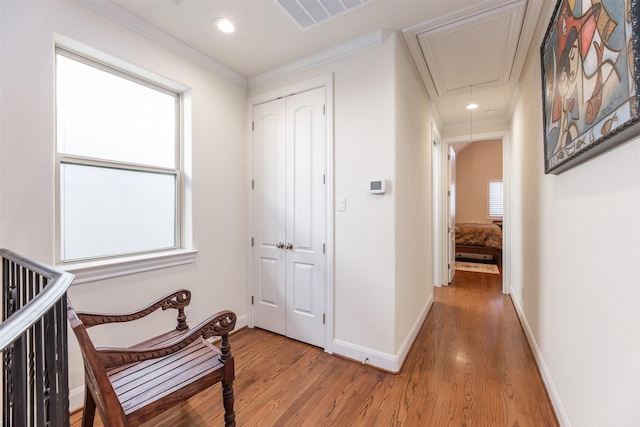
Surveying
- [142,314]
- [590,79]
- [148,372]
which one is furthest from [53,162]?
[590,79]

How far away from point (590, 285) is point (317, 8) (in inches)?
85.5

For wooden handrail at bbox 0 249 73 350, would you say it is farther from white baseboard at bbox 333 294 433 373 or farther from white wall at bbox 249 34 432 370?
white baseboard at bbox 333 294 433 373

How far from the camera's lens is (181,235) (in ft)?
7.83

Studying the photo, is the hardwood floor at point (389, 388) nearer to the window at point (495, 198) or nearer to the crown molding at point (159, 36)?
the crown molding at point (159, 36)

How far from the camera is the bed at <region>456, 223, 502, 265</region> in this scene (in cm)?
561

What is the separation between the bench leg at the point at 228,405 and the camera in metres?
1.37

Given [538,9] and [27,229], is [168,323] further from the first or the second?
[538,9]

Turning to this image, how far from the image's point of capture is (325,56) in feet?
7.72

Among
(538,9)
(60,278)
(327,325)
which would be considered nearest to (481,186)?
(538,9)

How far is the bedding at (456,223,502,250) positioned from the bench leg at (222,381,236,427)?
18.8 feet

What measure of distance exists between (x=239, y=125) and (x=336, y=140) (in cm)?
109

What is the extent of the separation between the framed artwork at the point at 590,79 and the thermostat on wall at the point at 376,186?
1016 millimetres

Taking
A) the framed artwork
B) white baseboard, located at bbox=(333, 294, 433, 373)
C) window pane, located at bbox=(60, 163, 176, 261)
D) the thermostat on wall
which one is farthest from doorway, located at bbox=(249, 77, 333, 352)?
the framed artwork

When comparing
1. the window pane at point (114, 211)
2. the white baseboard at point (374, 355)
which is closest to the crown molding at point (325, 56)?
the window pane at point (114, 211)
